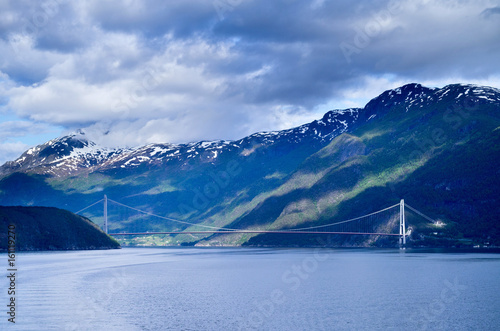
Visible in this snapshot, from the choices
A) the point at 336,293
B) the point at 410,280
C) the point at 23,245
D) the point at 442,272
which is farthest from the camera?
the point at 23,245

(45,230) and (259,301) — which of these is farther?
(45,230)

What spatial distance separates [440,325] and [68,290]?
46.4 metres

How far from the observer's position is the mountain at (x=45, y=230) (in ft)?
550

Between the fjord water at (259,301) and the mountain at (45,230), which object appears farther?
the mountain at (45,230)

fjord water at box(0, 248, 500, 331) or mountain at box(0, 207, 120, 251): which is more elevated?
mountain at box(0, 207, 120, 251)

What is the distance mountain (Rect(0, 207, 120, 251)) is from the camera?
550ft

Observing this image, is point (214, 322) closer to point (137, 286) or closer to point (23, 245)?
point (137, 286)

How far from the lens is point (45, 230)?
179750mm

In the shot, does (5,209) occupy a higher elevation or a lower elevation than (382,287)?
higher

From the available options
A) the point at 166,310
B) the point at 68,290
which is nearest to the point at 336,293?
the point at 166,310

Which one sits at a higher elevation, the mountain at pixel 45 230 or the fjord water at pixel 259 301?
the mountain at pixel 45 230

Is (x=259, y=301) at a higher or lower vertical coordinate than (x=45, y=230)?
lower

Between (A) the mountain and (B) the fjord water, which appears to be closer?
(B) the fjord water

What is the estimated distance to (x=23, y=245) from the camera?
169750 millimetres
